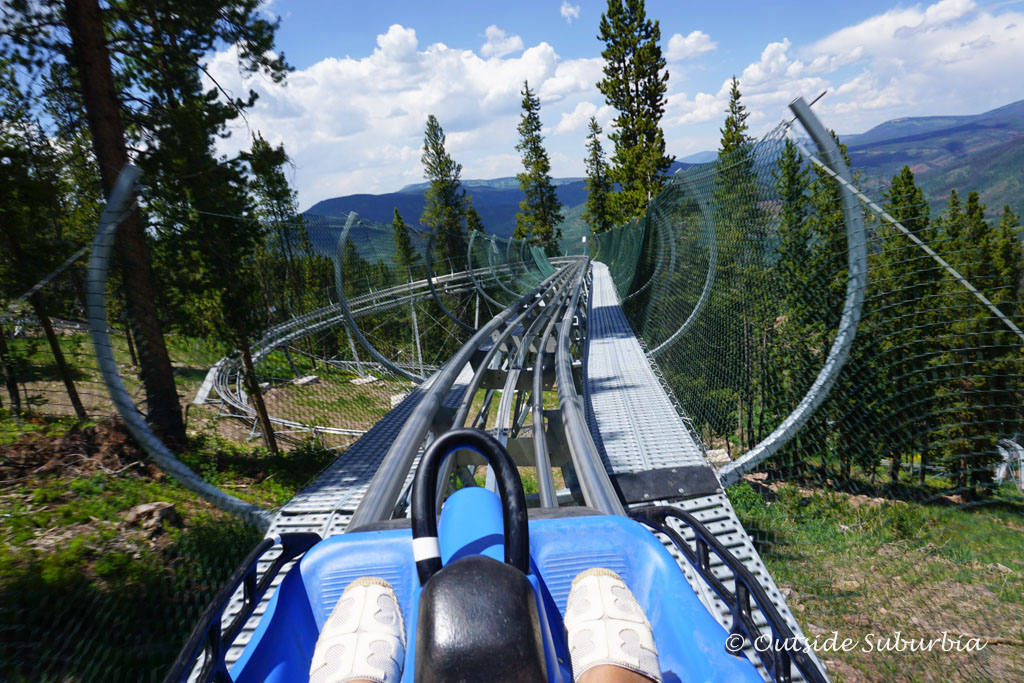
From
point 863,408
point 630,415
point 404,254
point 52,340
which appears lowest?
point 630,415

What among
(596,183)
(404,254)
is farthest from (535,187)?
(404,254)

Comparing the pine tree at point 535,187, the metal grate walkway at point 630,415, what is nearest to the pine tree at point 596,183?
the pine tree at point 535,187

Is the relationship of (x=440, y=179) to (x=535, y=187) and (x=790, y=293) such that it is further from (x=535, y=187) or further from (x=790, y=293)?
(x=790, y=293)

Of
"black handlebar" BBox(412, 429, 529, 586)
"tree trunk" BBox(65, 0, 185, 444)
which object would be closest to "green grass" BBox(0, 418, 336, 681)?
"tree trunk" BBox(65, 0, 185, 444)

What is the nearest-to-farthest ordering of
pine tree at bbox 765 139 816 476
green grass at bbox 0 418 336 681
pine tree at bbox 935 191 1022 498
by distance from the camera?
pine tree at bbox 935 191 1022 498 → green grass at bbox 0 418 336 681 → pine tree at bbox 765 139 816 476

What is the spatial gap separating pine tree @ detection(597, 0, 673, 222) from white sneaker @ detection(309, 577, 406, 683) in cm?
3045

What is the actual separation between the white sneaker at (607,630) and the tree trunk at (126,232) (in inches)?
96.5

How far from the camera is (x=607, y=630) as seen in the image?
116 cm

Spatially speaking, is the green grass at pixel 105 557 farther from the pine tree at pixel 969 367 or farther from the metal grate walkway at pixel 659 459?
the pine tree at pixel 969 367

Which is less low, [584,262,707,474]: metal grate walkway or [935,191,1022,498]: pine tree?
[935,191,1022,498]: pine tree

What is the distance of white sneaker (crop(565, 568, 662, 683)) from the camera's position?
111cm

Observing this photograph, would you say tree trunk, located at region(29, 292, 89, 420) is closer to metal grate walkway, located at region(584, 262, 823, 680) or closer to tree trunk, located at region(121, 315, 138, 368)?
tree trunk, located at region(121, 315, 138, 368)

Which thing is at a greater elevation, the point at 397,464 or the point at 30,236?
the point at 30,236

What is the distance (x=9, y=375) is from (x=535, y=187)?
46.6m
